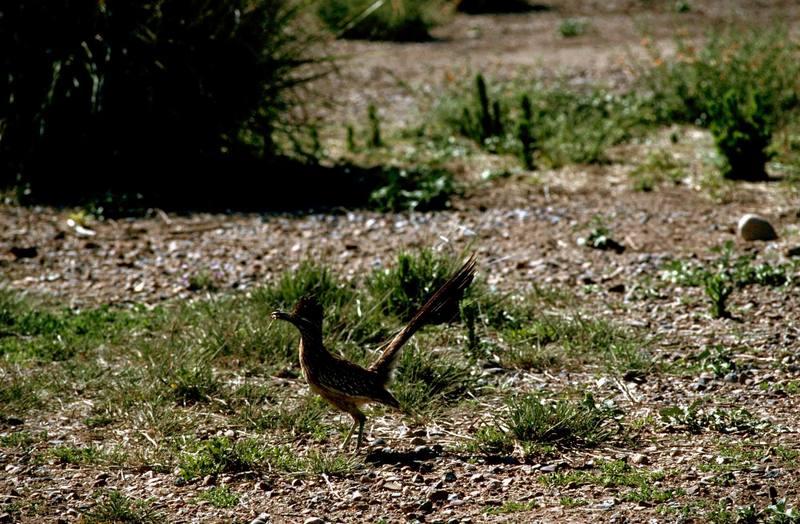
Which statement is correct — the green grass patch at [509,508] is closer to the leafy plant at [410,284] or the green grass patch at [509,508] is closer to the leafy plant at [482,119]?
the leafy plant at [410,284]

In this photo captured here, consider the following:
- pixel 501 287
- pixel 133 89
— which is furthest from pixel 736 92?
pixel 133 89

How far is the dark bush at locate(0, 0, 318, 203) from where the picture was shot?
8.38m

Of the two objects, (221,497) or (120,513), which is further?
(221,497)

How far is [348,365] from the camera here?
4.70m

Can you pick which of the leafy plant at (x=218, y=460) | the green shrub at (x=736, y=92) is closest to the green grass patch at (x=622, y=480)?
the leafy plant at (x=218, y=460)

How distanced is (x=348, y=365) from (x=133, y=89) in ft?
14.8

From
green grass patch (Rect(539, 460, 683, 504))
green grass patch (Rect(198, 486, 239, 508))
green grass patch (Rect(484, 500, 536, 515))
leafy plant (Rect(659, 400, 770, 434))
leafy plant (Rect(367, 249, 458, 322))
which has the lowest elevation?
leafy plant (Rect(659, 400, 770, 434))

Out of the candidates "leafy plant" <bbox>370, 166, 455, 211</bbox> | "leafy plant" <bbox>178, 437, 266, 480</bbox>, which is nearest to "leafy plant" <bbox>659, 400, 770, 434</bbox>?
"leafy plant" <bbox>178, 437, 266, 480</bbox>

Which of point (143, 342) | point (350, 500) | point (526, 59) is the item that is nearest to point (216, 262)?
point (143, 342)

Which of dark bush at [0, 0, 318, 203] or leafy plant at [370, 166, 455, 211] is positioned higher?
dark bush at [0, 0, 318, 203]

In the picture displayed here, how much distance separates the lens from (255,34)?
8664mm

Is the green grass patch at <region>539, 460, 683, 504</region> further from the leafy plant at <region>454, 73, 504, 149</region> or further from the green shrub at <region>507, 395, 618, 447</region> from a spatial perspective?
the leafy plant at <region>454, 73, 504, 149</region>

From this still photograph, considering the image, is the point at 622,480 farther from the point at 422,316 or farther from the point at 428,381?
the point at 428,381

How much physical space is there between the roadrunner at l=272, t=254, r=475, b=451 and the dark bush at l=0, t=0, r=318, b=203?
155 inches
